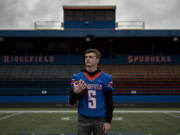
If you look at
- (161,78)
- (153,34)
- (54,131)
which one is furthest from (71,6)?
(54,131)

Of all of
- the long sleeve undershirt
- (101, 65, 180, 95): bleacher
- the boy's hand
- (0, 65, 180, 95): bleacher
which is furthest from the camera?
(0, 65, 180, 95): bleacher

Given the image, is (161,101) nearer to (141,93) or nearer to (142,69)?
(141,93)

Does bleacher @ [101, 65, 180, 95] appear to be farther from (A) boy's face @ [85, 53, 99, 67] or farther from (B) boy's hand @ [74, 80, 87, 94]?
Result: (B) boy's hand @ [74, 80, 87, 94]

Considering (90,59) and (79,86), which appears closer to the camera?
(79,86)

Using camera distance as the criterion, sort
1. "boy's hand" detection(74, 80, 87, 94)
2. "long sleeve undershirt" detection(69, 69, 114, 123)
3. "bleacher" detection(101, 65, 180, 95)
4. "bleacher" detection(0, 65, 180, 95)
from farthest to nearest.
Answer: "bleacher" detection(0, 65, 180, 95) → "bleacher" detection(101, 65, 180, 95) → "long sleeve undershirt" detection(69, 69, 114, 123) → "boy's hand" detection(74, 80, 87, 94)

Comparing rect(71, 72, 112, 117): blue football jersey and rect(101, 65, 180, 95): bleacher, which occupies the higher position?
rect(71, 72, 112, 117): blue football jersey

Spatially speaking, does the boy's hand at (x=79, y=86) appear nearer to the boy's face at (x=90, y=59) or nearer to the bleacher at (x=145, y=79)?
the boy's face at (x=90, y=59)

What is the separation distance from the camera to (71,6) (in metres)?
25.3

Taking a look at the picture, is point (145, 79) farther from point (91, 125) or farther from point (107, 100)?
point (91, 125)

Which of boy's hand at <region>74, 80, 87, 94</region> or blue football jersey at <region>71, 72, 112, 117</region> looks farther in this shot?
blue football jersey at <region>71, 72, 112, 117</region>

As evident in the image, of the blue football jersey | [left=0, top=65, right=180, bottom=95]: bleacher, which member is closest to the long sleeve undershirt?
the blue football jersey

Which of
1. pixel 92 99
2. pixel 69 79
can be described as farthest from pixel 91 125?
pixel 69 79

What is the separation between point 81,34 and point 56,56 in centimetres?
471

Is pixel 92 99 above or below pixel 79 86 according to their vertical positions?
below
